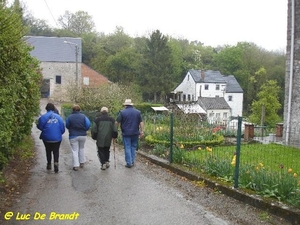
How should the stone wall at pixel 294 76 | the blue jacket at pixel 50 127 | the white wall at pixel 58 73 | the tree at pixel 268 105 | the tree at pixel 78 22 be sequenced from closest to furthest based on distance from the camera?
the blue jacket at pixel 50 127, the stone wall at pixel 294 76, the tree at pixel 268 105, the white wall at pixel 58 73, the tree at pixel 78 22

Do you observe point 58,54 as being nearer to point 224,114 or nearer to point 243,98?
point 224,114

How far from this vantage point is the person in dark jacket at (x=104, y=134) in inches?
375

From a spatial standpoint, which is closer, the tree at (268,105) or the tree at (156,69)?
the tree at (268,105)

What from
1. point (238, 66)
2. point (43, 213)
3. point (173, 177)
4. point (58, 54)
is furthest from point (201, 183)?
point (238, 66)

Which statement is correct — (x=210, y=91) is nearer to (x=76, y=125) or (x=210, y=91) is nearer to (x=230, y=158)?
(x=230, y=158)

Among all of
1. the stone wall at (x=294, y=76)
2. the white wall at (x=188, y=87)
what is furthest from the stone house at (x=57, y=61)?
the stone wall at (x=294, y=76)

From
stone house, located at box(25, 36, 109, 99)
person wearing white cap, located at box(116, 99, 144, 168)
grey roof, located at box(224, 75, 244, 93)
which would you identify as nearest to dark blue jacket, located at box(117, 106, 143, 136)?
person wearing white cap, located at box(116, 99, 144, 168)

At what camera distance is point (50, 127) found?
888 centimetres

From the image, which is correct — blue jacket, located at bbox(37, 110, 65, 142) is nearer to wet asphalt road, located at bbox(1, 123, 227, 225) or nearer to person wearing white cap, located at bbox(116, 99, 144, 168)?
wet asphalt road, located at bbox(1, 123, 227, 225)

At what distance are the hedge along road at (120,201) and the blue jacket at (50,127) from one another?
0.89 metres

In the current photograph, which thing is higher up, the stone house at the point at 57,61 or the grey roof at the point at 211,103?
the stone house at the point at 57,61

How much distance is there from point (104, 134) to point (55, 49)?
45.3 meters

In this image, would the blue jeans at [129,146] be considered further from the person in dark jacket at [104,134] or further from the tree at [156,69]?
the tree at [156,69]

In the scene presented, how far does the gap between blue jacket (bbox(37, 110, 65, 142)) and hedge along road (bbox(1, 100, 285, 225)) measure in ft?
2.91
